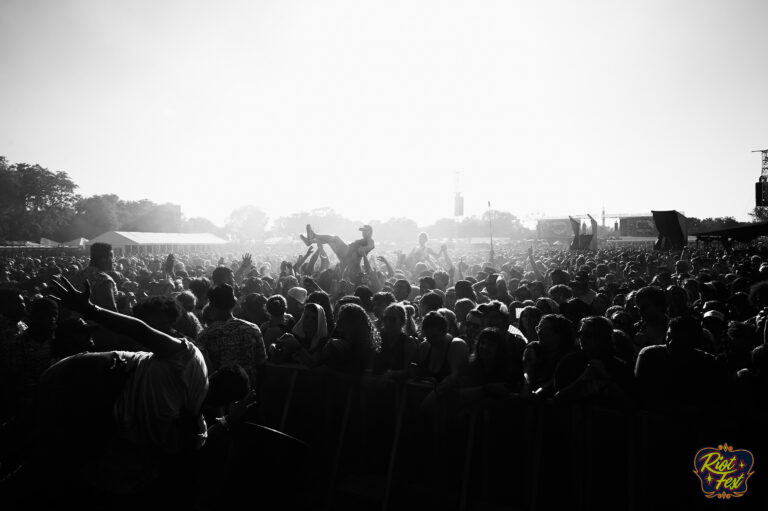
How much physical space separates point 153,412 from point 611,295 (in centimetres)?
857

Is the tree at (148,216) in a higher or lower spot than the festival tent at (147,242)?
higher

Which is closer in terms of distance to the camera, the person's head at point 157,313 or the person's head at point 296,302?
the person's head at point 157,313

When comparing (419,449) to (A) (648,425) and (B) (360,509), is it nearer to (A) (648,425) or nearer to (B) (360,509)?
(B) (360,509)

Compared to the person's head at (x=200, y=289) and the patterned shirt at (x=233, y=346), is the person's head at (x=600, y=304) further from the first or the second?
the person's head at (x=200, y=289)

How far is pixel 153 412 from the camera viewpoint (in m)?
2.41

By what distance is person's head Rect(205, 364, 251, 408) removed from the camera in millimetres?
2787

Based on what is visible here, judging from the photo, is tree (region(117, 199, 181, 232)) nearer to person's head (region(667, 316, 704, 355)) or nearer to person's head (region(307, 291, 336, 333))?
person's head (region(307, 291, 336, 333))

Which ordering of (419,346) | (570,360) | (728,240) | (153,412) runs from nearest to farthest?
(153,412), (570,360), (419,346), (728,240)

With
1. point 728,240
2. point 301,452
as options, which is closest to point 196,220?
point 728,240

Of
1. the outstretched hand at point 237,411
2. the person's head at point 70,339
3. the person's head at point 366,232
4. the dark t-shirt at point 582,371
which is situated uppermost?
the person's head at point 366,232

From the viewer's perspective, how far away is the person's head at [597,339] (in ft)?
12.4

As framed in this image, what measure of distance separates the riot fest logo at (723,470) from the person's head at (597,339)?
965 millimetres

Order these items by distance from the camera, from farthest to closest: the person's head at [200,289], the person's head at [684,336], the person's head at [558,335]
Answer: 1. the person's head at [200,289]
2. the person's head at [558,335]
3. the person's head at [684,336]

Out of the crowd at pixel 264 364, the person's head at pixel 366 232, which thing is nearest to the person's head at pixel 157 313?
the crowd at pixel 264 364
